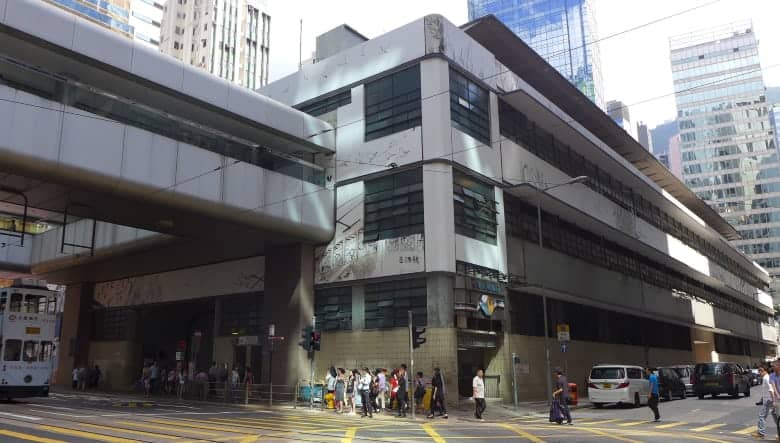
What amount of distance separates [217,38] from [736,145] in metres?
106

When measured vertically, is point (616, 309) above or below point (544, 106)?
below

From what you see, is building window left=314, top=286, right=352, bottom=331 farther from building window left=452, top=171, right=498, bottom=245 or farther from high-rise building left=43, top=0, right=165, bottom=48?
high-rise building left=43, top=0, right=165, bottom=48

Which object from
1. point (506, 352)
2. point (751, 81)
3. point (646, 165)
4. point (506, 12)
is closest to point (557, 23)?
point (506, 12)

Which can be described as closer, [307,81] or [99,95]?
[99,95]

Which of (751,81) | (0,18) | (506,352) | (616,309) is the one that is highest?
(751,81)

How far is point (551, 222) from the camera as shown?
3534 centimetres

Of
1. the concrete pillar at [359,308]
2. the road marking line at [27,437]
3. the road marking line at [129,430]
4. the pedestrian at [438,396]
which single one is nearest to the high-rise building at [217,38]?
the concrete pillar at [359,308]

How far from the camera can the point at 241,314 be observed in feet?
108

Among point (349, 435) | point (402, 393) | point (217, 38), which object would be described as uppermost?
point (217, 38)

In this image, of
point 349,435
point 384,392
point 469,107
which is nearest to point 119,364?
point 384,392

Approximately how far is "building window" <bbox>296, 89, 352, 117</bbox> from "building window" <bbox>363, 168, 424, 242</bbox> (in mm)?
4776

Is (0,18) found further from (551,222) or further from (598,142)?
(598,142)

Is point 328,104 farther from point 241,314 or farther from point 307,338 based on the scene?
point 307,338

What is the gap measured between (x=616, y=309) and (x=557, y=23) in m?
140
